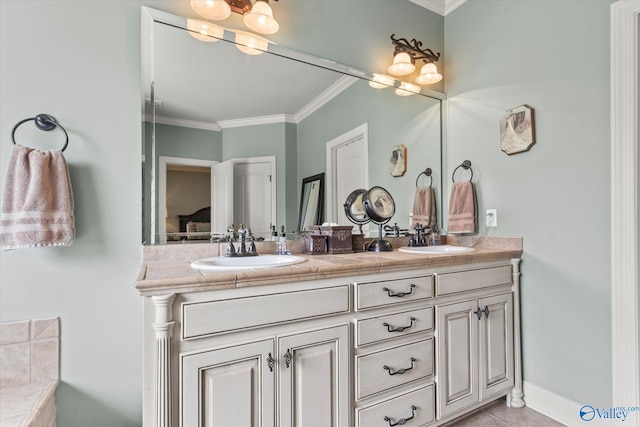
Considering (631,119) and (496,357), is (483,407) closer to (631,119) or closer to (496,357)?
(496,357)

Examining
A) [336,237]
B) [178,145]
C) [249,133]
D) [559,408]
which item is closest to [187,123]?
[178,145]

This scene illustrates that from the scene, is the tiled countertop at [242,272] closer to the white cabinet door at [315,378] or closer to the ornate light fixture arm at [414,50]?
the white cabinet door at [315,378]

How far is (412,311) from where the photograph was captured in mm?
1402

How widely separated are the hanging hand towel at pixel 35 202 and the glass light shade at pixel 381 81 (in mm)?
1732

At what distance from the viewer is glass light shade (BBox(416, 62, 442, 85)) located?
2193mm

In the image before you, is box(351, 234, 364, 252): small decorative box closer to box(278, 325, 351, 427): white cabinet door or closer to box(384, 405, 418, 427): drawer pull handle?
box(278, 325, 351, 427): white cabinet door

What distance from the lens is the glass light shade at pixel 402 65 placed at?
2.08m

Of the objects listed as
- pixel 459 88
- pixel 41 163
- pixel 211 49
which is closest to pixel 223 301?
pixel 41 163

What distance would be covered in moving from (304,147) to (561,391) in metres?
1.94

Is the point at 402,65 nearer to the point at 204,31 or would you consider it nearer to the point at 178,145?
the point at 204,31

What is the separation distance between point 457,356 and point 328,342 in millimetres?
757

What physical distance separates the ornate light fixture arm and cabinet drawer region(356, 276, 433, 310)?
5.11ft

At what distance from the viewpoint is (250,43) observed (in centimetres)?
164

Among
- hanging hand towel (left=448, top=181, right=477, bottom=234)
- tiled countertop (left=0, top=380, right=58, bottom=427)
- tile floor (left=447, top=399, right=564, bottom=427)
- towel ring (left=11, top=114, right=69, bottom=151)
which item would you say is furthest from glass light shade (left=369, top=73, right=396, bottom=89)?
tiled countertop (left=0, top=380, right=58, bottom=427)
